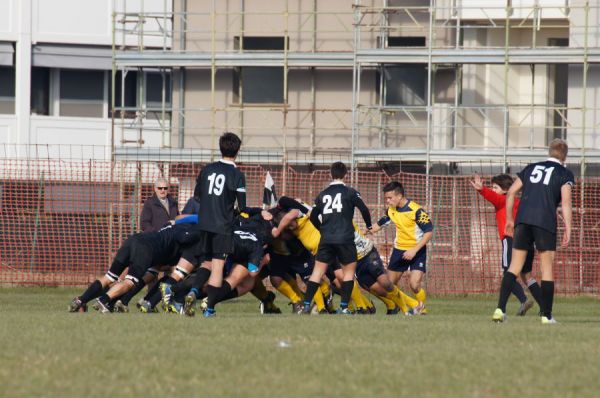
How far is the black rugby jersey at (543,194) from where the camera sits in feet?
46.2

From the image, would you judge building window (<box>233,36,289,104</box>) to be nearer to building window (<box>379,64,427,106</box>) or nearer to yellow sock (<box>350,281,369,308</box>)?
building window (<box>379,64,427,106</box>)

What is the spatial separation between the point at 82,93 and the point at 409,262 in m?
23.6

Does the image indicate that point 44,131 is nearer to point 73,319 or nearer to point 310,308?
point 310,308

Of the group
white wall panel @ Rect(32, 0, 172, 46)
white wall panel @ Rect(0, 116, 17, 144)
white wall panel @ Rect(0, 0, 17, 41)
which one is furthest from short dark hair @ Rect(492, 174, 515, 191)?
white wall panel @ Rect(0, 116, 17, 144)

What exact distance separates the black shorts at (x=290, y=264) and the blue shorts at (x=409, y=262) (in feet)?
4.77

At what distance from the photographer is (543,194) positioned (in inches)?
556

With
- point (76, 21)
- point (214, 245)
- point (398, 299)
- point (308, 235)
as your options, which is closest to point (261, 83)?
point (76, 21)

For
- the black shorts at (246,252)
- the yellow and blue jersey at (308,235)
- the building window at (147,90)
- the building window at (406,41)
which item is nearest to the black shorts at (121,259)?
the black shorts at (246,252)

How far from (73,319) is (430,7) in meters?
18.6

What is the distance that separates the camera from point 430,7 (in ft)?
99.2

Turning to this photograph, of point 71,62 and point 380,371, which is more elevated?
point 71,62

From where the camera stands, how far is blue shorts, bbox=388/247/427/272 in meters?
18.8

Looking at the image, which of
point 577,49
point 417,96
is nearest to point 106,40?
point 417,96

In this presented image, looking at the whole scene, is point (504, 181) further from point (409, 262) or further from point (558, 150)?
point (558, 150)
